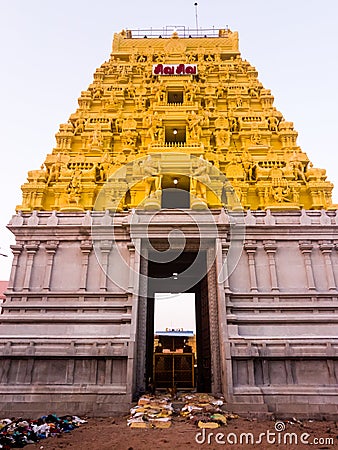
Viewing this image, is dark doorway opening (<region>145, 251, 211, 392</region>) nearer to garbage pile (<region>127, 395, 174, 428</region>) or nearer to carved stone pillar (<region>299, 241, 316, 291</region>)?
garbage pile (<region>127, 395, 174, 428</region>)

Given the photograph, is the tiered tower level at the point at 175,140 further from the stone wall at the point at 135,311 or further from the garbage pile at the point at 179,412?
the garbage pile at the point at 179,412

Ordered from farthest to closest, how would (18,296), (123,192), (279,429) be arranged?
(123,192), (18,296), (279,429)

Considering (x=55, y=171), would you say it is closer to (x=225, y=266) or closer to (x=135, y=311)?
(x=135, y=311)

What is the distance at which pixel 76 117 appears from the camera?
2900cm

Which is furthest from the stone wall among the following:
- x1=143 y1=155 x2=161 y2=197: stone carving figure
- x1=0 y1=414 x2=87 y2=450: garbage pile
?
x1=143 y1=155 x2=161 y2=197: stone carving figure

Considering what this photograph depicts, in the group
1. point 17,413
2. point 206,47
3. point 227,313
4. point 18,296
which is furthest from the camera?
point 206,47

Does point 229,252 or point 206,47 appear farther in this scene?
point 206,47

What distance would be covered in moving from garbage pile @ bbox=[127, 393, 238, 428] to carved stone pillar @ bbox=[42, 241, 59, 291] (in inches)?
299

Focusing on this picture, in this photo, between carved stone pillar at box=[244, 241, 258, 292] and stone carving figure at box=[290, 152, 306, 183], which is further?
stone carving figure at box=[290, 152, 306, 183]

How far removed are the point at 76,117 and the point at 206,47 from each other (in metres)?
17.8

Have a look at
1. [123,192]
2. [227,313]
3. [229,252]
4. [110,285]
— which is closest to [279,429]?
[227,313]

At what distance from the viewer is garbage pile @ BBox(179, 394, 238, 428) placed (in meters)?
12.0

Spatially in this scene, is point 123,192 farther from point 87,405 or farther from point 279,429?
point 279,429

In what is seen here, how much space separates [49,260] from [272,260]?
39.2 feet
